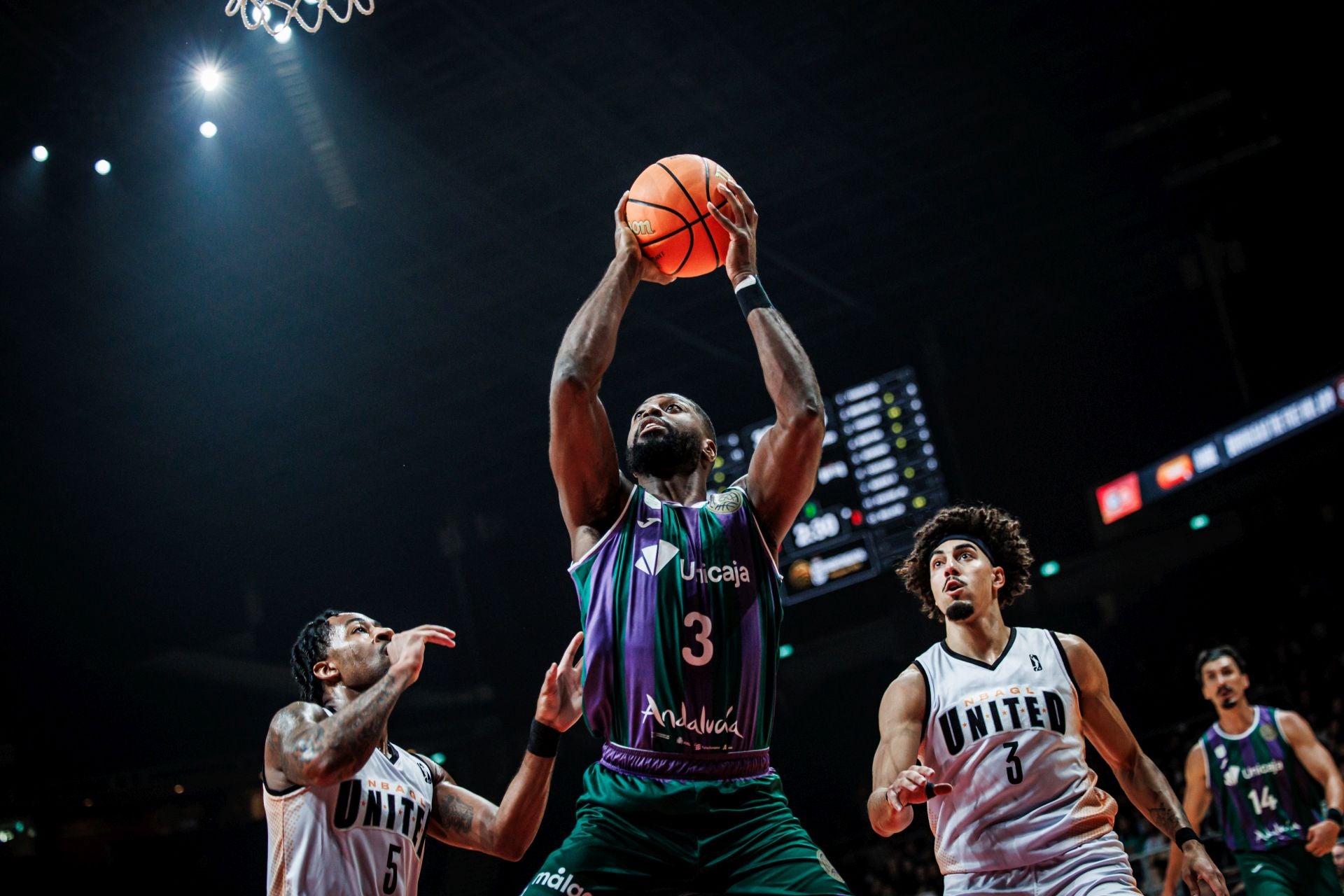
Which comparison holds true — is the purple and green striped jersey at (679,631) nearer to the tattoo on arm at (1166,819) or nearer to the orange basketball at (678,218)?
the orange basketball at (678,218)

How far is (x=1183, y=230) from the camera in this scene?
15297mm

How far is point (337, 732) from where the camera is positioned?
3562 mm

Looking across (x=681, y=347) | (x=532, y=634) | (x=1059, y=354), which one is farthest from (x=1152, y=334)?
(x=532, y=634)

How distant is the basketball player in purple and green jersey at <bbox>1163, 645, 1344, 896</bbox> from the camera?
20.7ft

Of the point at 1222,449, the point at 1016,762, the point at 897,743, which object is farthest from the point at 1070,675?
the point at 1222,449

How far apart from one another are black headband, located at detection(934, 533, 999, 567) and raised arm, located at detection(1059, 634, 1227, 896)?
0.51 m

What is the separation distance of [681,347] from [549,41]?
556 centimetres

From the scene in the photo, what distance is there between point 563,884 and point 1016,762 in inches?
75.0

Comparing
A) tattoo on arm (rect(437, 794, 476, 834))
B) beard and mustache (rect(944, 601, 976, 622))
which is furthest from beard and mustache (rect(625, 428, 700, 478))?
beard and mustache (rect(944, 601, 976, 622))

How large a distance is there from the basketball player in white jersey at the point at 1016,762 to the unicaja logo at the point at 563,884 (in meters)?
1.22

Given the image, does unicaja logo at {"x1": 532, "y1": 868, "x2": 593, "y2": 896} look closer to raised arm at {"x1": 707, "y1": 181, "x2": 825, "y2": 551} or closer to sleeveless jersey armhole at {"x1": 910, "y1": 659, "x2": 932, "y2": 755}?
raised arm at {"x1": 707, "y1": 181, "x2": 825, "y2": 551}

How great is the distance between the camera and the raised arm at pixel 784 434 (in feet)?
10.7

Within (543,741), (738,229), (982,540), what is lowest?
(543,741)

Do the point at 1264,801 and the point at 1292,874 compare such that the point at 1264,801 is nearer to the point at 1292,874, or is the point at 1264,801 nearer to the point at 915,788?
the point at 1292,874
